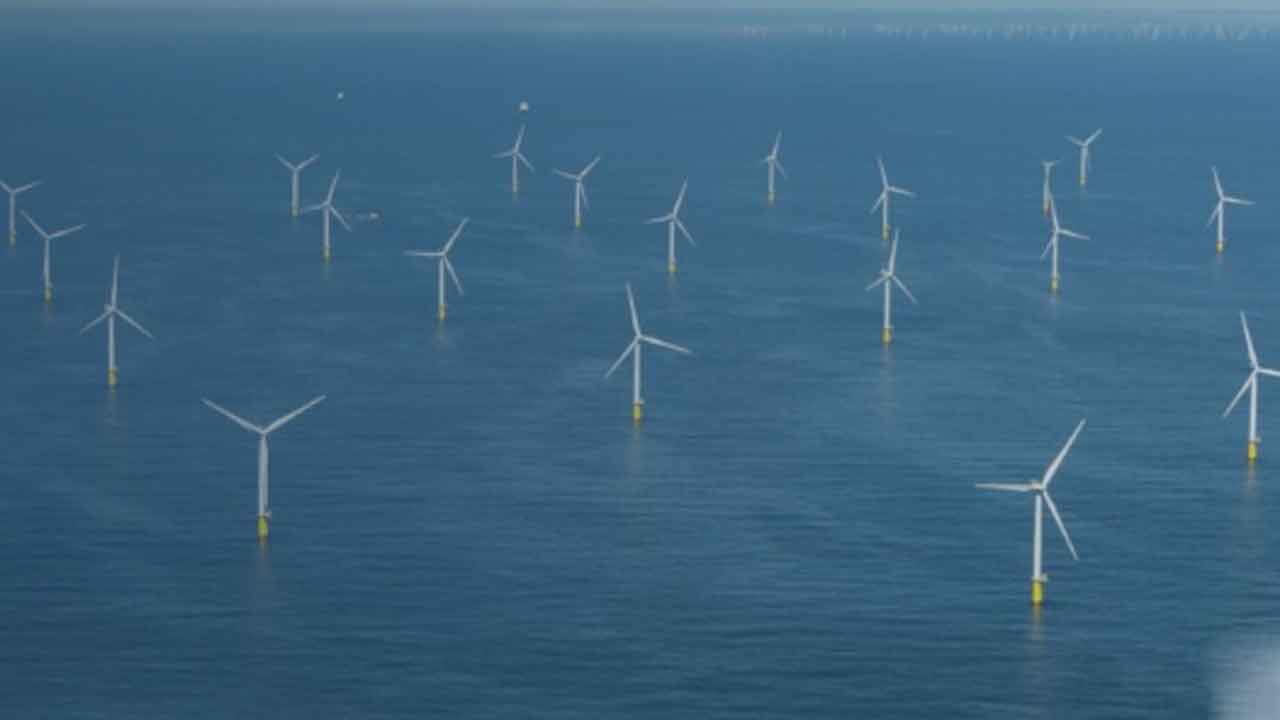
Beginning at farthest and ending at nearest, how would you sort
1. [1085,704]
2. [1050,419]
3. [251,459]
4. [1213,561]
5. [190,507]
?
1. [1050,419]
2. [251,459]
3. [190,507]
4. [1213,561]
5. [1085,704]

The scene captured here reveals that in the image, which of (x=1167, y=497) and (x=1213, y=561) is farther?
(x=1167, y=497)

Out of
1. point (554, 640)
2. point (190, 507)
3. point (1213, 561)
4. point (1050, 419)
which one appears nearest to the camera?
point (554, 640)

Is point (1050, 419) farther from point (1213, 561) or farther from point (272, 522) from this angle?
point (272, 522)

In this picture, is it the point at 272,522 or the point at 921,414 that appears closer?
the point at 272,522

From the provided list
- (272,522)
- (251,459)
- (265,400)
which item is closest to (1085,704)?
(272,522)

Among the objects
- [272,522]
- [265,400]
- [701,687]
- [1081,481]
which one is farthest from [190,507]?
[1081,481]

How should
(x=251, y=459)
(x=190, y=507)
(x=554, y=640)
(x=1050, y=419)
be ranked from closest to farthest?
(x=554, y=640)
(x=190, y=507)
(x=251, y=459)
(x=1050, y=419)

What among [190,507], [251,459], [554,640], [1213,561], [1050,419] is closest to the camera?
[554,640]

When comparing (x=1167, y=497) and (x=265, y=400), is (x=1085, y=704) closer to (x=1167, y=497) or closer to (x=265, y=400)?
(x=1167, y=497)
